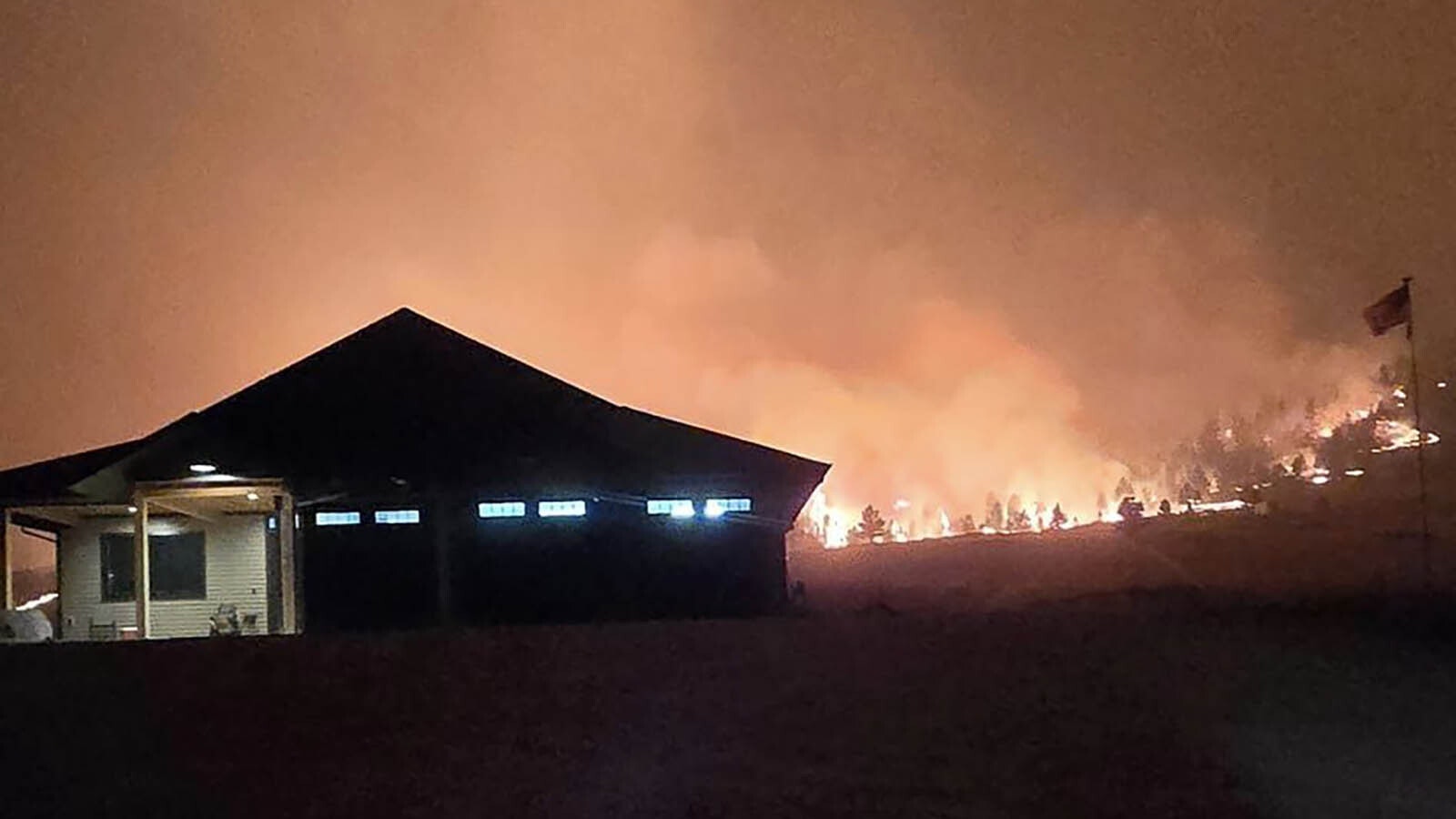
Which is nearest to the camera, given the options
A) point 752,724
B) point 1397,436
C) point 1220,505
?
point 752,724

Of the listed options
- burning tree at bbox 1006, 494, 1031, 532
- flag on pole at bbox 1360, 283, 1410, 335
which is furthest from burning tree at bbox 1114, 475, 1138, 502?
flag on pole at bbox 1360, 283, 1410, 335

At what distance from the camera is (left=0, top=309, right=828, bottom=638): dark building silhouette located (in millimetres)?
23172

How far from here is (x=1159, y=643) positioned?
51.4 ft

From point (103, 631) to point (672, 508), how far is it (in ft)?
34.0

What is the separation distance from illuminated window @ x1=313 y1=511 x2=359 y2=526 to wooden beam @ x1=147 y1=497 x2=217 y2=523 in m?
2.21

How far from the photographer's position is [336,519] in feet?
77.3

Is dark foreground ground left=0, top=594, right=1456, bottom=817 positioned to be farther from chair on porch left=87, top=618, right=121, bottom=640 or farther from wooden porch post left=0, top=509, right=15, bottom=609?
chair on porch left=87, top=618, right=121, bottom=640

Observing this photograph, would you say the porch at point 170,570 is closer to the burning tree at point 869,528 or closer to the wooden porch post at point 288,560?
the wooden porch post at point 288,560

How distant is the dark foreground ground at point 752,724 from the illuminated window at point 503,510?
6.33 metres

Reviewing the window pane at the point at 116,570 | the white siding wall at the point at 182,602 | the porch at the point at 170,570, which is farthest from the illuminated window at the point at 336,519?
the window pane at the point at 116,570

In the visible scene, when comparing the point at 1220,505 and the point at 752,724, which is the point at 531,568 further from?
the point at 1220,505

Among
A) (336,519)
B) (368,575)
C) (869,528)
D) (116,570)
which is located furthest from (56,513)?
(869,528)

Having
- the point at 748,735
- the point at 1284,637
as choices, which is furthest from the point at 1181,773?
the point at 1284,637

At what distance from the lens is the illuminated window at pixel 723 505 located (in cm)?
2388
